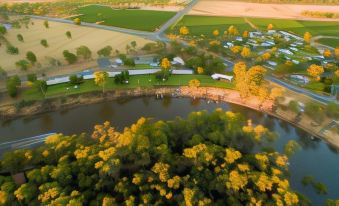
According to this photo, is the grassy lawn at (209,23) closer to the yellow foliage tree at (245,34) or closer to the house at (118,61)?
the yellow foliage tree at (245,34)

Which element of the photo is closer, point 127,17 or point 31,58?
point 31,58

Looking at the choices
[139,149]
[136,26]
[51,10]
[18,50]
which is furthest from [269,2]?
[139,149]

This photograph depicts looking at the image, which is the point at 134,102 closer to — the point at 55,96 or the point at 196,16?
the point at 55,96

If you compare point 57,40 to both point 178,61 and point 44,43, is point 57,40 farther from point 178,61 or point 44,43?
point 178,61

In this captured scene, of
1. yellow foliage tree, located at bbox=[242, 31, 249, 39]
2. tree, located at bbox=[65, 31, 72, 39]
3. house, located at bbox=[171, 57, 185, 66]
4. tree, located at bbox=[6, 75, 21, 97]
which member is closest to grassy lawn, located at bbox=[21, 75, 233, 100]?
tree, located at bbox=[6, 75, 21, 97]

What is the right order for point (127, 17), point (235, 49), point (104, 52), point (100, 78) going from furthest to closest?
point (127, 17) < point (235, 49) < point (104, 52) < point (100, 78)

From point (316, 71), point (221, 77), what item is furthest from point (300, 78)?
point (221, 77)

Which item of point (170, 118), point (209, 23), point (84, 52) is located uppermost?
point (209, 23)
